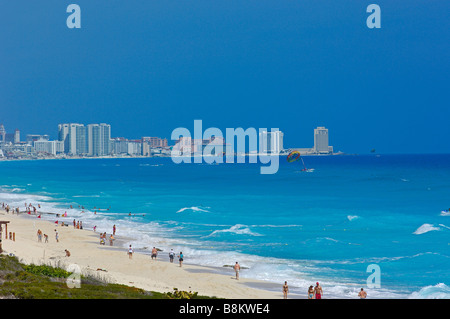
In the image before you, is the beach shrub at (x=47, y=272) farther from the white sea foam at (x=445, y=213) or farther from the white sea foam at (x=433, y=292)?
the white sea foam at (x=445, y=213)

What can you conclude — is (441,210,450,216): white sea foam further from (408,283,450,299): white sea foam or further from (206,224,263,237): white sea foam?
(408,283,450,299): white sea foam

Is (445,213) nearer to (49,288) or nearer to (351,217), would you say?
(351,217)

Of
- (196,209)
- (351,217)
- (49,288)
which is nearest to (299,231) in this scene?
(351,217)

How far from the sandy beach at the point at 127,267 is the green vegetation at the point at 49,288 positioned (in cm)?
282

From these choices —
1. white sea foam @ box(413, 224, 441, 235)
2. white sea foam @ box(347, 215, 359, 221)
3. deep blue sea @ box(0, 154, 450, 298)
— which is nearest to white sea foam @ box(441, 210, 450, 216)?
deep blue sea @ box(0, 154, 450, 298)

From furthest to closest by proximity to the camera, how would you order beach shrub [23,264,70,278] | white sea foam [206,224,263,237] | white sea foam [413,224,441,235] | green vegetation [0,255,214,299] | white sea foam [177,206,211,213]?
white sea foam [177,206,211,213]
white sea foam [413,224,441,235]
white sea foam [206,224,263,237]
beach shrub [23,264,70,278]
green vegetation [0,255,214,299]

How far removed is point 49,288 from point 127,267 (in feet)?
38.4

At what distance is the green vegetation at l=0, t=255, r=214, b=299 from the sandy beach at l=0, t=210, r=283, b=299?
9.27ft

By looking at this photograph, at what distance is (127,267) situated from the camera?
2536 centimetres

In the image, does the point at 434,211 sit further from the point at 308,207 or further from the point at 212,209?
the point at 212,209

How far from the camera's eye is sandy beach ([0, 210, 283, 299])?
20.4m

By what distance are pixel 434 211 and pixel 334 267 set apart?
111 ft

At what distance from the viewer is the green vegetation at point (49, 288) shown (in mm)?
12845
